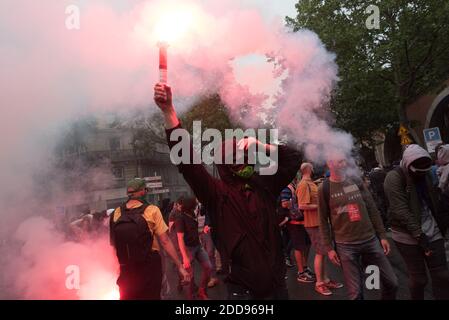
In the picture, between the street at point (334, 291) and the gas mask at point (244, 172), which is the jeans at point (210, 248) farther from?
the gas mask at point (244, 172)

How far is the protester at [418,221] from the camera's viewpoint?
3.68 metres

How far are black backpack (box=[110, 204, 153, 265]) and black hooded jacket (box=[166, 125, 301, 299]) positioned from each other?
1615 mm

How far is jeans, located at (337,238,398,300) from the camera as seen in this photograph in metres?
3.86

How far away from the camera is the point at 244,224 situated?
2.53 meters

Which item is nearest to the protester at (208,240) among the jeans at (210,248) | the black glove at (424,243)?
the jeans at (210,248)

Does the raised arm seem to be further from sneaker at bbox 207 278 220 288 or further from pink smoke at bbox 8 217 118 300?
sneaker at bbox 207 278 220 288

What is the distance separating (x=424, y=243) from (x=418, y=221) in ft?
0.71

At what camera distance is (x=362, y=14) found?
1625 centimetres

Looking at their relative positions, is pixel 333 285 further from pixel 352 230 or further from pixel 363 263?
pixel 352 230

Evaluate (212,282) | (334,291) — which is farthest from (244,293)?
(212,282)

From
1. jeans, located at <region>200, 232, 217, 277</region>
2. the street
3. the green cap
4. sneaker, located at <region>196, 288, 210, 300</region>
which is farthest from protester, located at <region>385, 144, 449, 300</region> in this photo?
jeans, located at <region>200, 232, 217, 277</region>
